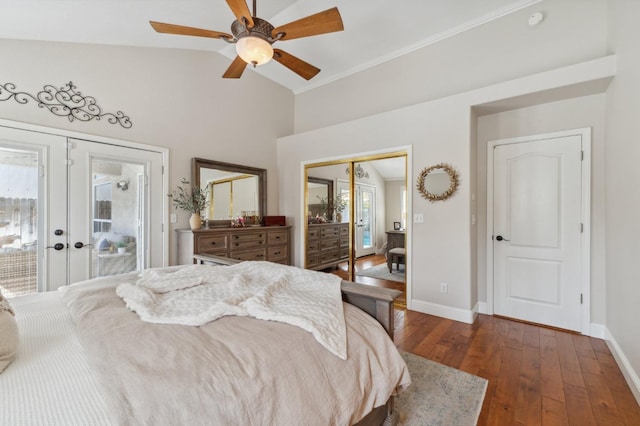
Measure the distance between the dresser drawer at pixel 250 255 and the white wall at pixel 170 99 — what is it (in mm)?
798

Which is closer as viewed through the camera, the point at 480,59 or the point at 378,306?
the point at 378,306

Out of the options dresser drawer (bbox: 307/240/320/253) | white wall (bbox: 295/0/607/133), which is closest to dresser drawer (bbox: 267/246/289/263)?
dresser drawer (bbox: 307/240/320/253)

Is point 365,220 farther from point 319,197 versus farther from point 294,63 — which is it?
point 294,63

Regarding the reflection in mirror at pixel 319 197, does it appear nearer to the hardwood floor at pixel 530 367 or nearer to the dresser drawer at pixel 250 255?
the dresser drawer at pixel 250 255

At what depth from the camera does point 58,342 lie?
104 centimetres

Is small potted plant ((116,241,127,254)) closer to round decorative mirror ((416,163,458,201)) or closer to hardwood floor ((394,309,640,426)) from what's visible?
hardwood floor ((394,309,640,426))

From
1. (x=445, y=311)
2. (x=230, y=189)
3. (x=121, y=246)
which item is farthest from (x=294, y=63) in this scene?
(x=445, y=311)

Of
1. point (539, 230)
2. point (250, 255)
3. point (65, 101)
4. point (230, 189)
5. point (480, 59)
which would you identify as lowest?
point (250, 255)

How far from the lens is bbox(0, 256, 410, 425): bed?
73cm

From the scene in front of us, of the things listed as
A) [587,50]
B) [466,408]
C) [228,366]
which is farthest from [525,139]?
[228,366]

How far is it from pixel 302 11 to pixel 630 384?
14.8ft

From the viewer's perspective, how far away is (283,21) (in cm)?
337

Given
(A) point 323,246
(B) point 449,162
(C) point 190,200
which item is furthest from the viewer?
(A) point 323,246

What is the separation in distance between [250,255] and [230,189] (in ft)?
3.59
